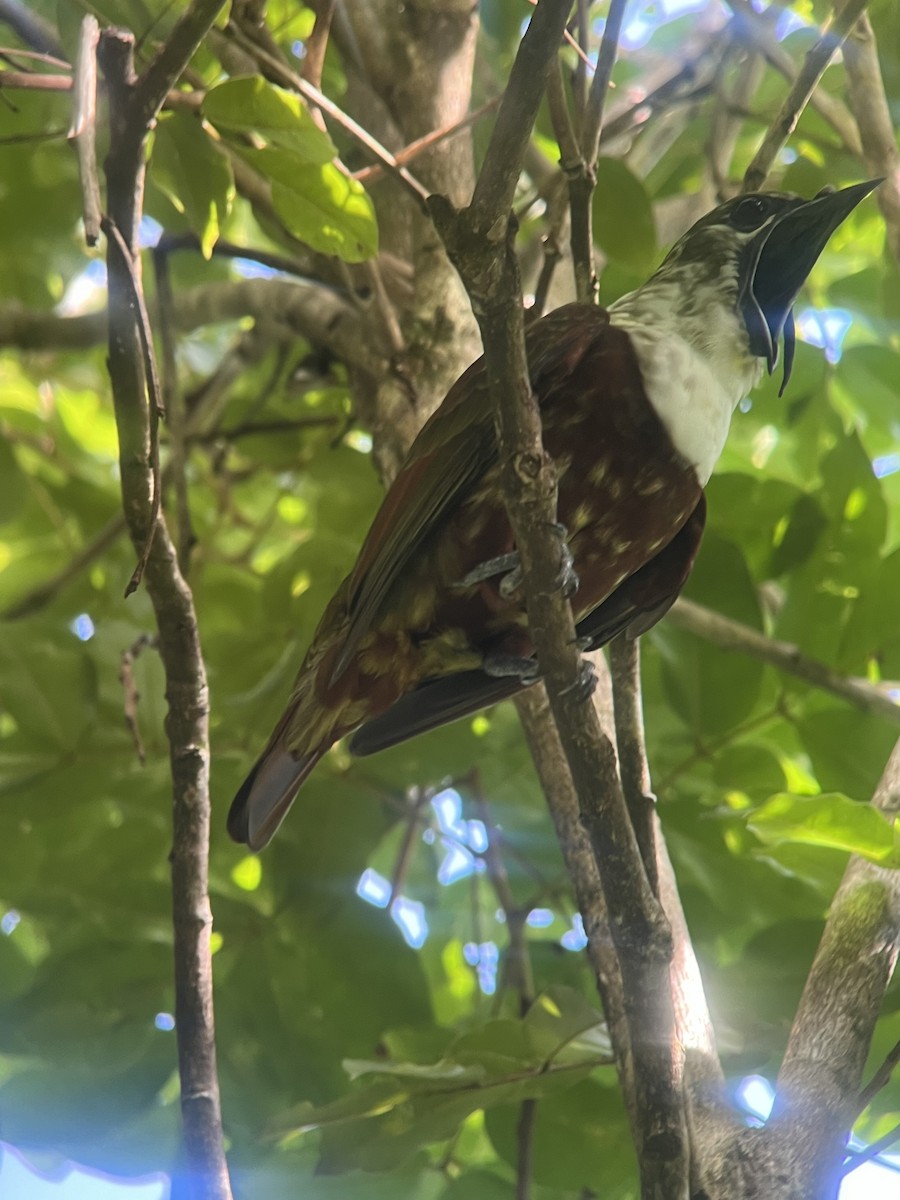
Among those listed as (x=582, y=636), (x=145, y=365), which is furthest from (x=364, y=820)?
(x=145, y=365)

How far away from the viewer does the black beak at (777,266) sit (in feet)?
6.43

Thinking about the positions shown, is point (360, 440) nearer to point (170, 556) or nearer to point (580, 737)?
point (170, 556)

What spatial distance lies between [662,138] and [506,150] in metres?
1.92

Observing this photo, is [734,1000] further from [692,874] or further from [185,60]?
[185,60]

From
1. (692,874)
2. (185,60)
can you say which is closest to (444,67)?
(185,60)

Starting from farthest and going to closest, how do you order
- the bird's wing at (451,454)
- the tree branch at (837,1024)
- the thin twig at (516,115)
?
the bird's wing at (451,454), the tree branch at (837,1024), the thin twig at (516,115)

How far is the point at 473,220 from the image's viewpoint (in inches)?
45.5

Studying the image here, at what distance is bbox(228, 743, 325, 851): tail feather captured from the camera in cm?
191

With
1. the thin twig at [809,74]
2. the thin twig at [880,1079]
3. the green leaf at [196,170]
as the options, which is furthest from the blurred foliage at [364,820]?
the thin twig at [809,74]

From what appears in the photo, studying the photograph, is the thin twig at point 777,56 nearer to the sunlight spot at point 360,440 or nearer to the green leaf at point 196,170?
the green leaf at point 196,170

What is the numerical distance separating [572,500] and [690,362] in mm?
281

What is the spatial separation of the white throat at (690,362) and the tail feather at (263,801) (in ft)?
2.48

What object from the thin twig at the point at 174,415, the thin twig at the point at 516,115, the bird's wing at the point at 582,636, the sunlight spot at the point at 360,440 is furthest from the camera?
the sunlight spot at the point at 360,440

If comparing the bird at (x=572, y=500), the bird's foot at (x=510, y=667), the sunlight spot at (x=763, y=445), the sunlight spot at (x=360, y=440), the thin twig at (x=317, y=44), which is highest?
the sunlight spot at (x=360, y=440)
